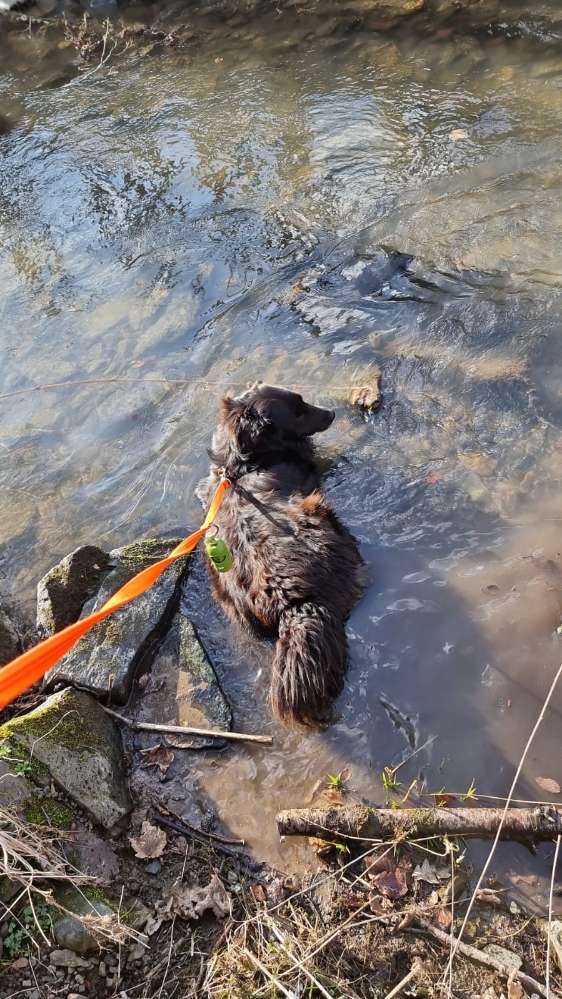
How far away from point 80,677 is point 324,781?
1535 mm

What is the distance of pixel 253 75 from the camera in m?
11.1

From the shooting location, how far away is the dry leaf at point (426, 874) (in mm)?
3115

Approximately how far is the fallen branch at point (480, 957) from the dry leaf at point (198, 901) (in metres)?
0.79

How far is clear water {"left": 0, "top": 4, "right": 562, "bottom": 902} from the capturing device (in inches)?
152

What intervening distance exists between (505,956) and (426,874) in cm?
43

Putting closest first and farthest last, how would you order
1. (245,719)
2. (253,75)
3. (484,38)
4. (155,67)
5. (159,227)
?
1. (245,719)
2. (159,227)
3. (484,38)
4. (253,75)
5. (155,67)

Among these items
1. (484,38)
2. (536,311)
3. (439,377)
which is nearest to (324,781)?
(439,377)

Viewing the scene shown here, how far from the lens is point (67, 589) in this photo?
4590 mm

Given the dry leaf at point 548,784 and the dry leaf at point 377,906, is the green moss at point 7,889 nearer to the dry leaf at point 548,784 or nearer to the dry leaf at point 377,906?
the dry leaf at point 377,906

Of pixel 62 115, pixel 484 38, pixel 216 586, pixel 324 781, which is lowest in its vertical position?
pixel 324 781

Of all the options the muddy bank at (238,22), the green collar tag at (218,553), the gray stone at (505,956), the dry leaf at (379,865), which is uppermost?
the muddy bank at (238,22)

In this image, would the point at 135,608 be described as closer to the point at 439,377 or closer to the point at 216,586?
the point at 216,586

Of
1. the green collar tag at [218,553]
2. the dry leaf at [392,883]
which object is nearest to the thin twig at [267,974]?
the dry leaf at [392,883]

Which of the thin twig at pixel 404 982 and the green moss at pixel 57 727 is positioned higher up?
the green moss at pixel 57 727
